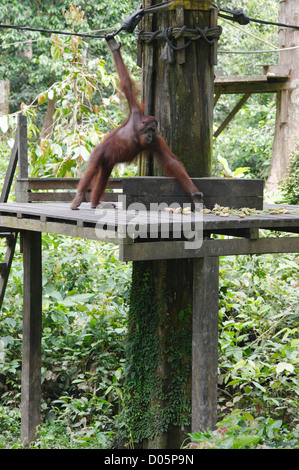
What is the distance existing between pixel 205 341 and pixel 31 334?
66.6 inches

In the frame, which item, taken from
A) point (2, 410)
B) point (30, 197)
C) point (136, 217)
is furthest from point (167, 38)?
point (2, 410)

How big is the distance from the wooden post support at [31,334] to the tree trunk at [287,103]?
15.4ft

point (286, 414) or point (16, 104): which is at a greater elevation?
point (16, 104)

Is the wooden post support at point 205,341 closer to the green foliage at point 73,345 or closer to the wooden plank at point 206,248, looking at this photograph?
the wooden plank at point 206,248

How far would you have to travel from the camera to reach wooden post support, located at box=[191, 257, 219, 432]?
10.2 ft

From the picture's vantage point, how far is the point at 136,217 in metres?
3.07

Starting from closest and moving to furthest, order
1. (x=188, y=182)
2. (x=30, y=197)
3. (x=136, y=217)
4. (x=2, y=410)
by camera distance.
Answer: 1. (x=136, y=217)
2. (x=188, y=182)
3. (x=30, y=197)
4. (x=2, y=410)

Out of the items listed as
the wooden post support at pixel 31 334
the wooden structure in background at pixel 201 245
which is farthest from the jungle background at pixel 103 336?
the wooden structure in background at pixel 201 245

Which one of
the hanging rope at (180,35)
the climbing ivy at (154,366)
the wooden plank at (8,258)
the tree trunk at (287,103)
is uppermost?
the tree trunk at (287,103)

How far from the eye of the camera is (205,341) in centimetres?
313

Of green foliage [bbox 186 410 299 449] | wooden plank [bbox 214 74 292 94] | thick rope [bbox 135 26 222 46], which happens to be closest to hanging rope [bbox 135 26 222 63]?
thick rope [bbox 135 26 222 46]

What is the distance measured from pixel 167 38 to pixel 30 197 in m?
1.48

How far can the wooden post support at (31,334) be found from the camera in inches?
173

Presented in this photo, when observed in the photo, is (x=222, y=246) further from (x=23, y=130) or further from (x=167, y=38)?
(x=23, y=130)
